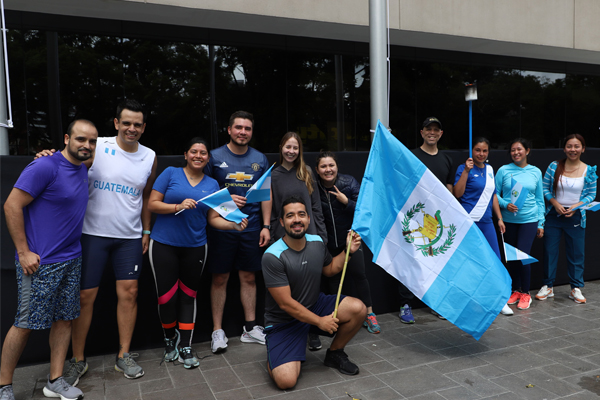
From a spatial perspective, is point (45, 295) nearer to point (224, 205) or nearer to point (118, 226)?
point (118, 226)

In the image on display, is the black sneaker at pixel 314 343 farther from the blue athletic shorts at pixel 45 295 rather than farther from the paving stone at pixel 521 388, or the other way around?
the blue athletic shorts at pixel 45 295

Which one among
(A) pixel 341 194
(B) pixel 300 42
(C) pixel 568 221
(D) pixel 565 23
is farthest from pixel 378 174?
(D) pixel 565 23

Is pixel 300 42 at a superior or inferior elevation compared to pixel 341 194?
superior

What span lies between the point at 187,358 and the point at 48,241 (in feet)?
5.14

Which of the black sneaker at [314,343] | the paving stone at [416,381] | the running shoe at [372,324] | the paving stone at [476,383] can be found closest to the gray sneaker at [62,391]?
the black sneaker at [314,343]

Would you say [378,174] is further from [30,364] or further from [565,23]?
[565,23]

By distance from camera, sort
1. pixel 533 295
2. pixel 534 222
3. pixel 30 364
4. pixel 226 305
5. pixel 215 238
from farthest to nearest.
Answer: pixel 533 295
pixel 534 222
pixel 226 305
pixel 215 238
pixel 30 364

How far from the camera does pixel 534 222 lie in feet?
18.7

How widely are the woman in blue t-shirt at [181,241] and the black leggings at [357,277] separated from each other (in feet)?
4.05

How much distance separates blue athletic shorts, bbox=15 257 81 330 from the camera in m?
3.39

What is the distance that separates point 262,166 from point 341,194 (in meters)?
0.84

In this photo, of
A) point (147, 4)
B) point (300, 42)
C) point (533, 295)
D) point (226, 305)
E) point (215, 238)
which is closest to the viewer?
point (215, 238)

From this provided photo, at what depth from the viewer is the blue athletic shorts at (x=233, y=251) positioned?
450 centimetres

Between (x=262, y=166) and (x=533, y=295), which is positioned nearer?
(x=262, y=166)
